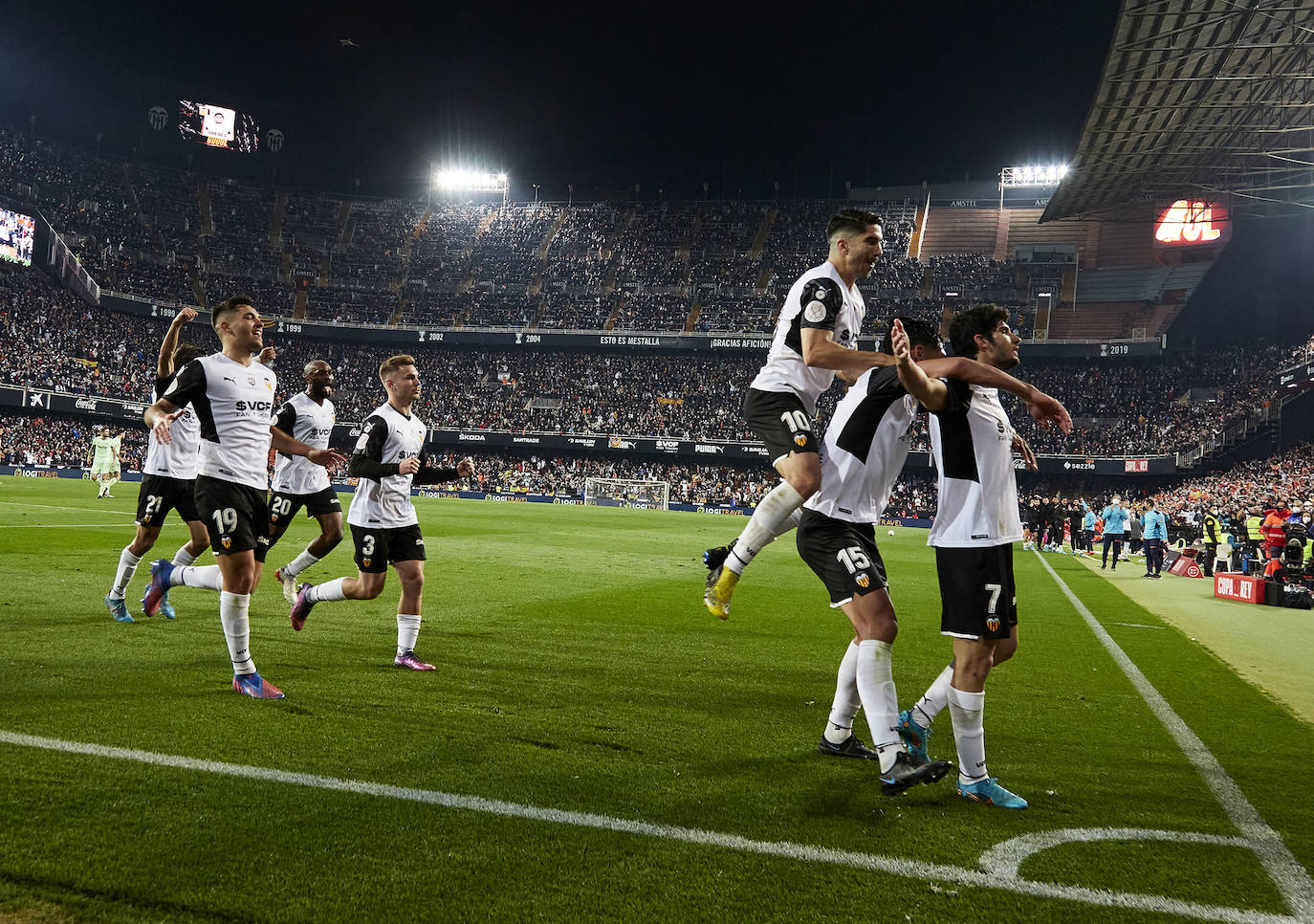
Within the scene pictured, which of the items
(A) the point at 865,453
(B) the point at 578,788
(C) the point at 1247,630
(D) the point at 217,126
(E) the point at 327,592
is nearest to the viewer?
(B) the point at 578,788

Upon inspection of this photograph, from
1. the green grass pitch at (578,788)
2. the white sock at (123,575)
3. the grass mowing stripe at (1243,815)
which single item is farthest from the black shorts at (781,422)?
the white sock at (123,575)

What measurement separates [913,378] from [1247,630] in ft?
36.9

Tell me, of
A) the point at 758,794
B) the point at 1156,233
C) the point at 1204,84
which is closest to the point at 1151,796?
the point at 758,794

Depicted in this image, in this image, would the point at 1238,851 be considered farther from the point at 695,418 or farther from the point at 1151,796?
the point at 695,418

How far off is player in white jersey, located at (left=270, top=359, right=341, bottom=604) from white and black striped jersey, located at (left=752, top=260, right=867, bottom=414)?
5.11m

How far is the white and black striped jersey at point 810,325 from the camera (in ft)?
15.7

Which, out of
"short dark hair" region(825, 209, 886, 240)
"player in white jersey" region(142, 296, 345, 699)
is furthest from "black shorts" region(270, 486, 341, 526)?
"short dark hair" region(825, 209, 886, 240)

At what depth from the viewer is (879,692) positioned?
421 centimetres

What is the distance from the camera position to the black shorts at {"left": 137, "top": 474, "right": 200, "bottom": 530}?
8.52 m

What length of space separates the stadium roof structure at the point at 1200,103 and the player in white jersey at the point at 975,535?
24917 millimetres

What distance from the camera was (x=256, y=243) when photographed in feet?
210

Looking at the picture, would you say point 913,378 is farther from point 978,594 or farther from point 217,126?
point 217,126

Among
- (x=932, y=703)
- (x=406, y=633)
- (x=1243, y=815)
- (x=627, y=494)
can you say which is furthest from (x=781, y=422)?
(x=627, y=494)

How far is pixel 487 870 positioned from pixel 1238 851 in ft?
9.87
